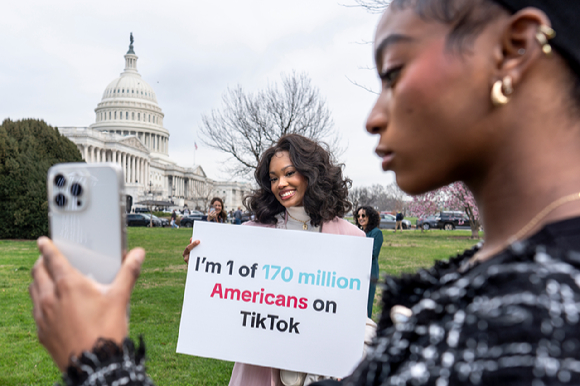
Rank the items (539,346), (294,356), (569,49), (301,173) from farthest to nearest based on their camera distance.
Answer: (301,173)
(294,356)
(569,49)
(539,346)

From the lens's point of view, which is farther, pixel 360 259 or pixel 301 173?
pixel 301 173

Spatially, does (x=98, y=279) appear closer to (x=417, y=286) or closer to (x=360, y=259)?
(x=417, y=286)

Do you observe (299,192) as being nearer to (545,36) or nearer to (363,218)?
(545,36)

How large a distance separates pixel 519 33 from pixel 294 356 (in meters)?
2.56

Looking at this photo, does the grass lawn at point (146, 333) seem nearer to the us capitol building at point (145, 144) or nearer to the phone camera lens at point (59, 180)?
the phone camera lens at point (59, 180)

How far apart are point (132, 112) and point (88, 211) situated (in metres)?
113

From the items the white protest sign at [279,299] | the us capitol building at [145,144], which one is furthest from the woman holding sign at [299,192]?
the us capitol building at [145,144]

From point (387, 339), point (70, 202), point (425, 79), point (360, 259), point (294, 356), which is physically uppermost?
point (425, 79)

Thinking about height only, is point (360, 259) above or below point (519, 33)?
below

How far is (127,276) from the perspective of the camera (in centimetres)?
86

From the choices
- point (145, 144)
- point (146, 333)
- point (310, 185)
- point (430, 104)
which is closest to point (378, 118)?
point (430, 104)

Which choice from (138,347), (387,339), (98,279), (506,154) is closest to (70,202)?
(98,279)

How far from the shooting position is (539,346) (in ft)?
1.85

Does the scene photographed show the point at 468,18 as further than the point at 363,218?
No
